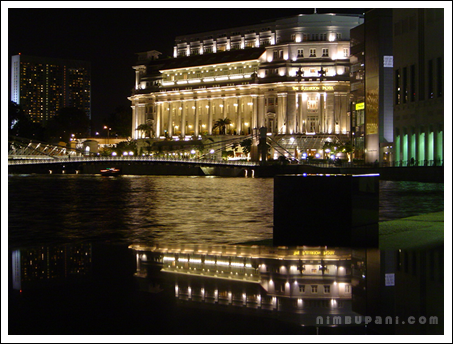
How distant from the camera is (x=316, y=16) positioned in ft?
495

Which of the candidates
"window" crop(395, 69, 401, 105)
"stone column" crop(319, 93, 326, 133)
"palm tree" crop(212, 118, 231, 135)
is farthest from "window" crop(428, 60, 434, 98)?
"palm tree" crop(212, 118, 231, 135)

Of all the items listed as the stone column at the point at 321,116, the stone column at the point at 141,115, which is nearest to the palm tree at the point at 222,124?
the stone column at the point at 321,116

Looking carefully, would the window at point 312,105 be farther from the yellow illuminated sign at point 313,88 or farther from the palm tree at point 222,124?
the palm tree at point 222,124

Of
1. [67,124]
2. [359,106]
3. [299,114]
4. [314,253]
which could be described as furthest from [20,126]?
[314,253]

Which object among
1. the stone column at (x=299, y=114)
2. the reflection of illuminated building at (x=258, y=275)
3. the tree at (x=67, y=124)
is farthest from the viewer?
the tree at (x=67, y=124)

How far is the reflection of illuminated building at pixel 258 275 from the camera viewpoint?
767 cm

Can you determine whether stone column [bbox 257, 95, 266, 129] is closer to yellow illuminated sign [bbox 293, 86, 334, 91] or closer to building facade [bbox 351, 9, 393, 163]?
yellow illuminated sign [bbox 293, 86, 334, 91]

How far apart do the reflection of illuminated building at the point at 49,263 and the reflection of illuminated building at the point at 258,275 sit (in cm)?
102

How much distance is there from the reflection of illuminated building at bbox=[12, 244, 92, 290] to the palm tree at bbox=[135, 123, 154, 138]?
16596 cm

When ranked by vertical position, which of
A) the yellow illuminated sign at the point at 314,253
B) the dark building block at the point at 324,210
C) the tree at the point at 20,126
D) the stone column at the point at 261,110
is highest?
the stone column at the point at 261,110

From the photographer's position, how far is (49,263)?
10594 millimetres

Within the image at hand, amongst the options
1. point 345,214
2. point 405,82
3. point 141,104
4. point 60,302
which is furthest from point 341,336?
point 141,104

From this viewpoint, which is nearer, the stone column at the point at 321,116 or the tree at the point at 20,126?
the tree at the point at 20,126

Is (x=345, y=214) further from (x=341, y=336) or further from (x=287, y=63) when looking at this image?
(x=287, y=63)
